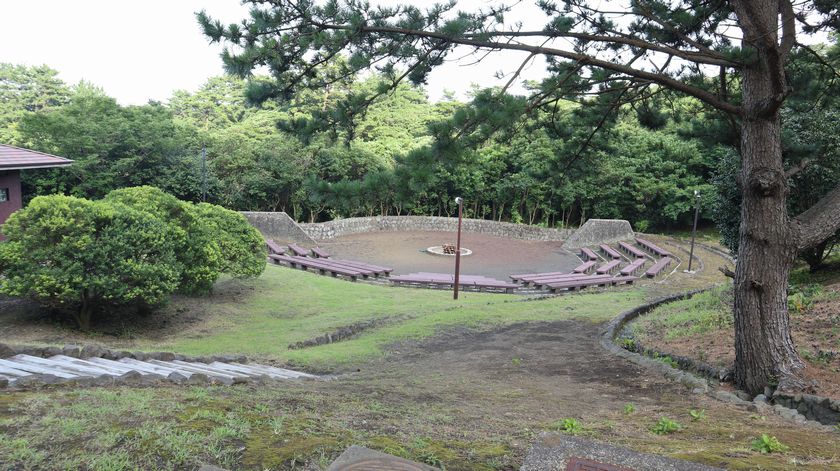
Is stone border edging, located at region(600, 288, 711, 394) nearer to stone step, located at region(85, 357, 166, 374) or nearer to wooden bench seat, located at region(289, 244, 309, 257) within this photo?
stone step, located at region(85, 357, 166, 374)

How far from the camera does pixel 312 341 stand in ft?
32.3

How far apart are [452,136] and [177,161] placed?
25.0 m

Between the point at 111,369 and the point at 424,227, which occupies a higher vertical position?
the point at 424,227

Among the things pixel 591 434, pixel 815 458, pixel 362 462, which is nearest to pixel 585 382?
pixel 591 434

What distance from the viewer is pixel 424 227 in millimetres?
32719

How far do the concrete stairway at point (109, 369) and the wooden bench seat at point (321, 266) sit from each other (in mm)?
12904

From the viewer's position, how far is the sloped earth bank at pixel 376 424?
292 cm

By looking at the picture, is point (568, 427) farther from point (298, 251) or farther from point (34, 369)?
point (298, 251)

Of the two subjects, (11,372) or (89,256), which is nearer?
(11,372)

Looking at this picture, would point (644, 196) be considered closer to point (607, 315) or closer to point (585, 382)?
point (607, 315)

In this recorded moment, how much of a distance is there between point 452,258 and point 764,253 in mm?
18981

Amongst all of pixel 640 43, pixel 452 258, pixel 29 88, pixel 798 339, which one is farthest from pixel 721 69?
pixel 29 88

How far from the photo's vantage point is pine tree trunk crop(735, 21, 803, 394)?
19.9ft

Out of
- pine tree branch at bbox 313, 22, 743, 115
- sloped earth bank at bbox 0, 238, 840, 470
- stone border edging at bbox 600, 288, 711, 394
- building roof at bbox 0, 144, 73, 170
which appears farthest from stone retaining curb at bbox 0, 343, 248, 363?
building roof at bbox 0, 144, 73, 170
